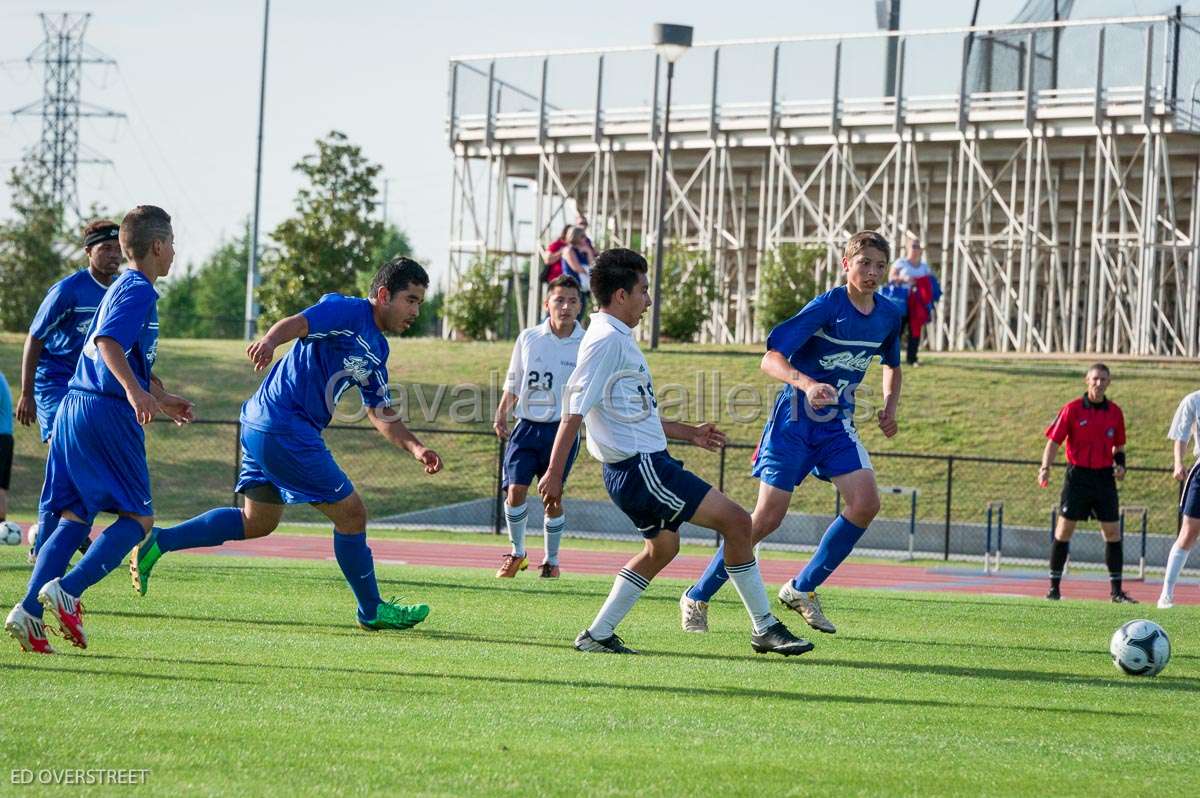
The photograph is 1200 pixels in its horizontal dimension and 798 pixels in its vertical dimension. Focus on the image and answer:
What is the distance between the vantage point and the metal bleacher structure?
35875 millimetres

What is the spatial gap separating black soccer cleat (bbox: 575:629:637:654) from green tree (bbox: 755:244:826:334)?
27.0 m

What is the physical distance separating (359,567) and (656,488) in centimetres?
184

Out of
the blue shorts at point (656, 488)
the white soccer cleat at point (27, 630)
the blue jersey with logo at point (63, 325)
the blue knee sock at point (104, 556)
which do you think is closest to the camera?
the white soccer cleat at point (27, 630)

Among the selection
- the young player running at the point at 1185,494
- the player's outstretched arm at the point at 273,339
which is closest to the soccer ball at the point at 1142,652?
the player's outstretched arm at the point at 273,339

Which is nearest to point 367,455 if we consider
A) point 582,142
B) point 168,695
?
point 582,142

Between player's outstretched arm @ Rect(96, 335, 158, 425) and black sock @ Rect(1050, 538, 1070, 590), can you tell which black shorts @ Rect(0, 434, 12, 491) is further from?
black sock @ Rect(1050, 538, 1070, 590)

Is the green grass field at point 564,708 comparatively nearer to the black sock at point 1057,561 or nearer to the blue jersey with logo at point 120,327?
the blue jersey with logo at point 120,327

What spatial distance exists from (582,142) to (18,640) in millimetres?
36864

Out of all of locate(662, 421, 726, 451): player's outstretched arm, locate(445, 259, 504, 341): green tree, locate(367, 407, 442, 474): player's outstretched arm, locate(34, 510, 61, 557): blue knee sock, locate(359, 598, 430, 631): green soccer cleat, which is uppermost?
locate(445, 259, 504, 341): green tree

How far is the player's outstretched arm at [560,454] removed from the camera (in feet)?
25.1

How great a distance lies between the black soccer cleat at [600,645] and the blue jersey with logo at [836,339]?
1.97 metres

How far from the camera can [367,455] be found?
27188 mm

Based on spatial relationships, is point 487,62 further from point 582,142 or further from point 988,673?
point 988,673

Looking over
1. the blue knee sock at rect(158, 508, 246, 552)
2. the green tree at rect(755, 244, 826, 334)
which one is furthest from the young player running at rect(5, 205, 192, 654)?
the green tree at rect(755, 244, 826, 334)
